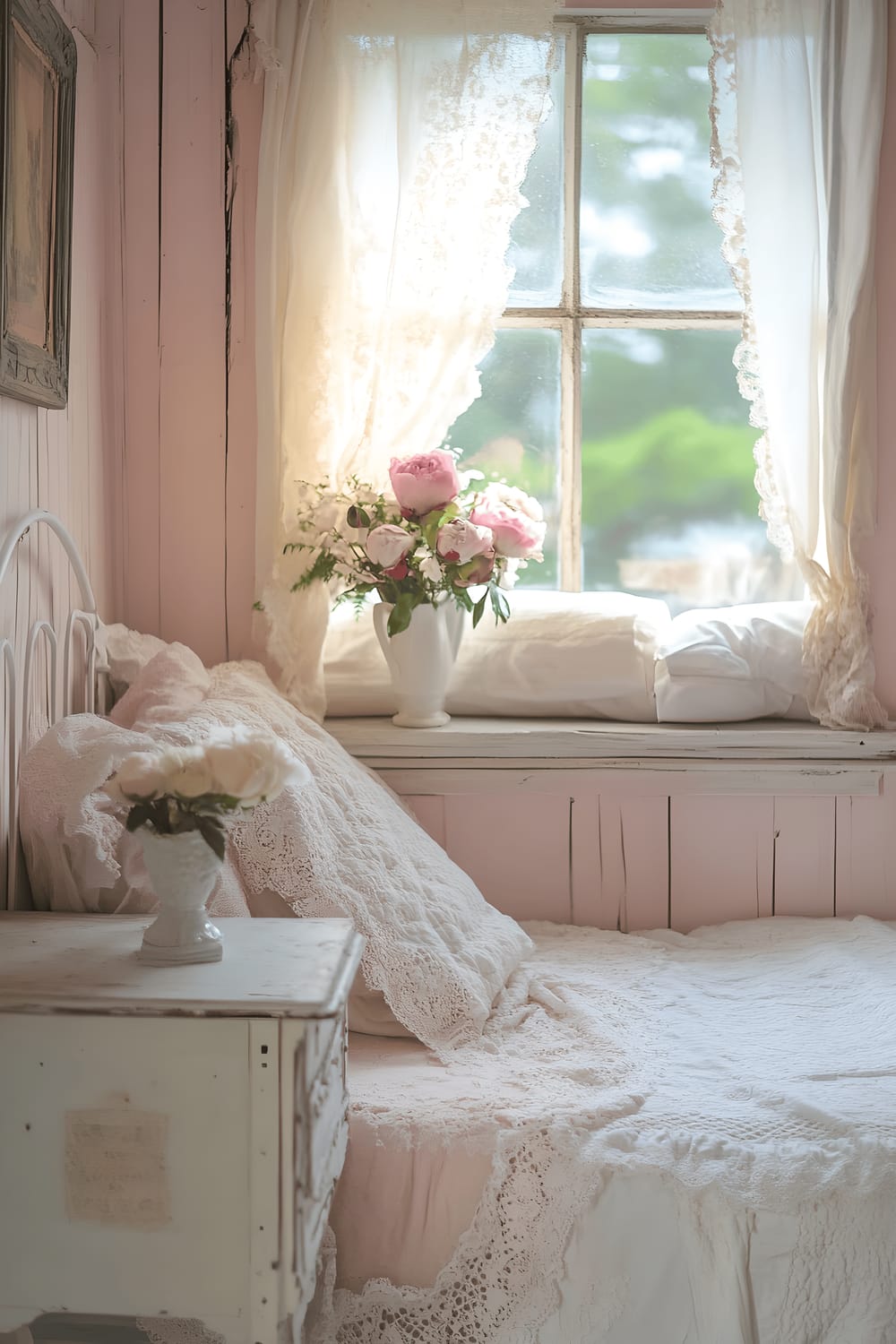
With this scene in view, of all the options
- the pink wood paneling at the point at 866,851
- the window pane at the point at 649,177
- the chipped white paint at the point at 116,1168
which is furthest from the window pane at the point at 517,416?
the chipped white paint at the point at 116,1168

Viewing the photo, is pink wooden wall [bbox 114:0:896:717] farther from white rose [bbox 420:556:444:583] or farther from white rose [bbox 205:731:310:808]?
white rose [bbox 205:731:310:808]

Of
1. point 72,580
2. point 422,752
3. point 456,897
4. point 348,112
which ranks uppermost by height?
point 348,112

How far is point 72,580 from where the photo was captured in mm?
2225

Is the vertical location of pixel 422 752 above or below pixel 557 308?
below

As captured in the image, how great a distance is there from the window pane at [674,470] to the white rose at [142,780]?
1.54 m

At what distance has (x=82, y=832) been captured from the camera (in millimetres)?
1655

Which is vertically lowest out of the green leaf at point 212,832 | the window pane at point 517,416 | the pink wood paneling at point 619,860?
the pink wood paneling at point 619,860

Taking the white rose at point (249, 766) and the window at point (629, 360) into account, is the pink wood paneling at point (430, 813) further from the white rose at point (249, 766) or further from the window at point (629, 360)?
the white rose at point (249, 766)

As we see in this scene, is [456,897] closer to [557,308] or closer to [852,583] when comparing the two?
[852,583]

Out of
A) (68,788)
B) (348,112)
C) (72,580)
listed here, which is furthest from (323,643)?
(348,112)

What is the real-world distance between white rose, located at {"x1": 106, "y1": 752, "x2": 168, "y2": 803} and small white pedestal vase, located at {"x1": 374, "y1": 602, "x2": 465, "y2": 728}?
101cm

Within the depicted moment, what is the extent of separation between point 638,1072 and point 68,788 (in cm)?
92

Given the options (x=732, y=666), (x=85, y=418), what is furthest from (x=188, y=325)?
(x=732, y=666)

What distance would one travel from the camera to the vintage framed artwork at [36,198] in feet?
5.77
